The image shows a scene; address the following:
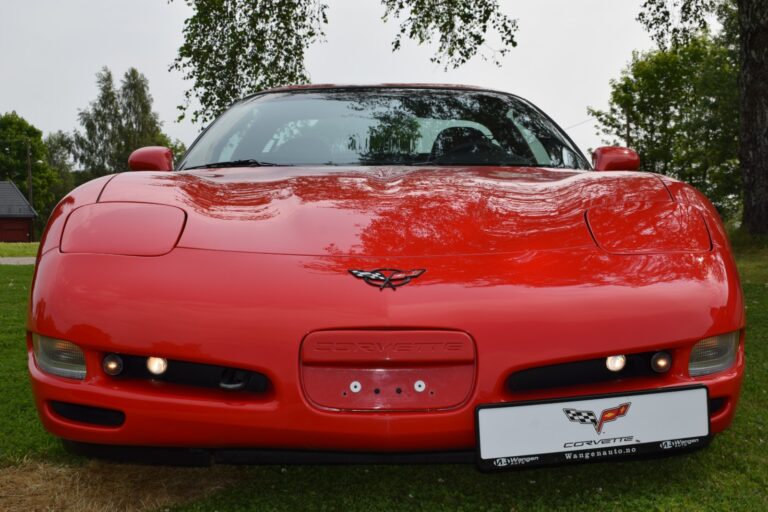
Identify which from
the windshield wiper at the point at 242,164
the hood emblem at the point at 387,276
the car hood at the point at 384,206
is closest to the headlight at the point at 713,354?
the car hood at the point at 384,206

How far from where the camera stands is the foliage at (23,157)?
57.4 m

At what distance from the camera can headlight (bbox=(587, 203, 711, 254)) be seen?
6.08 feet

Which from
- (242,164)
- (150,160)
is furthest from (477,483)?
(150,160)

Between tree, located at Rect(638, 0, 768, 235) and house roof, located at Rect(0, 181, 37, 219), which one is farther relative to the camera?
house roof, located at Rect(0, 181, 37, 219)

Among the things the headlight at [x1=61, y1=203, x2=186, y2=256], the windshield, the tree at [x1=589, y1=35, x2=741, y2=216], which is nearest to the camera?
the headlight at [x1=61, y1=203, x2=186, y2=256]

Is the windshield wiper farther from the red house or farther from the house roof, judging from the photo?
the house roof

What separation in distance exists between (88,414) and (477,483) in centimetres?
108

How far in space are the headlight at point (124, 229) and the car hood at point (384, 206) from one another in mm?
45

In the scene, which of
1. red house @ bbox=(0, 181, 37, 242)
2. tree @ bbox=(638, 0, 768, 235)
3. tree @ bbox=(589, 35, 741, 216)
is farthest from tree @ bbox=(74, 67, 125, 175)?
tree @ bbox=(638, 0, 768, 235)

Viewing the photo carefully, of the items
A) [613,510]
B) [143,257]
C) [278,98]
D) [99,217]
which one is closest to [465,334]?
[613,510]

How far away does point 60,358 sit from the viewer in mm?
1709

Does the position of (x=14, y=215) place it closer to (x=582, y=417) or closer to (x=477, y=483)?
(x=477, y=483)

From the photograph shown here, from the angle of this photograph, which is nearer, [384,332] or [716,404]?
[384,332]

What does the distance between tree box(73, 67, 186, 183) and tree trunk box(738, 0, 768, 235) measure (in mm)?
45492
